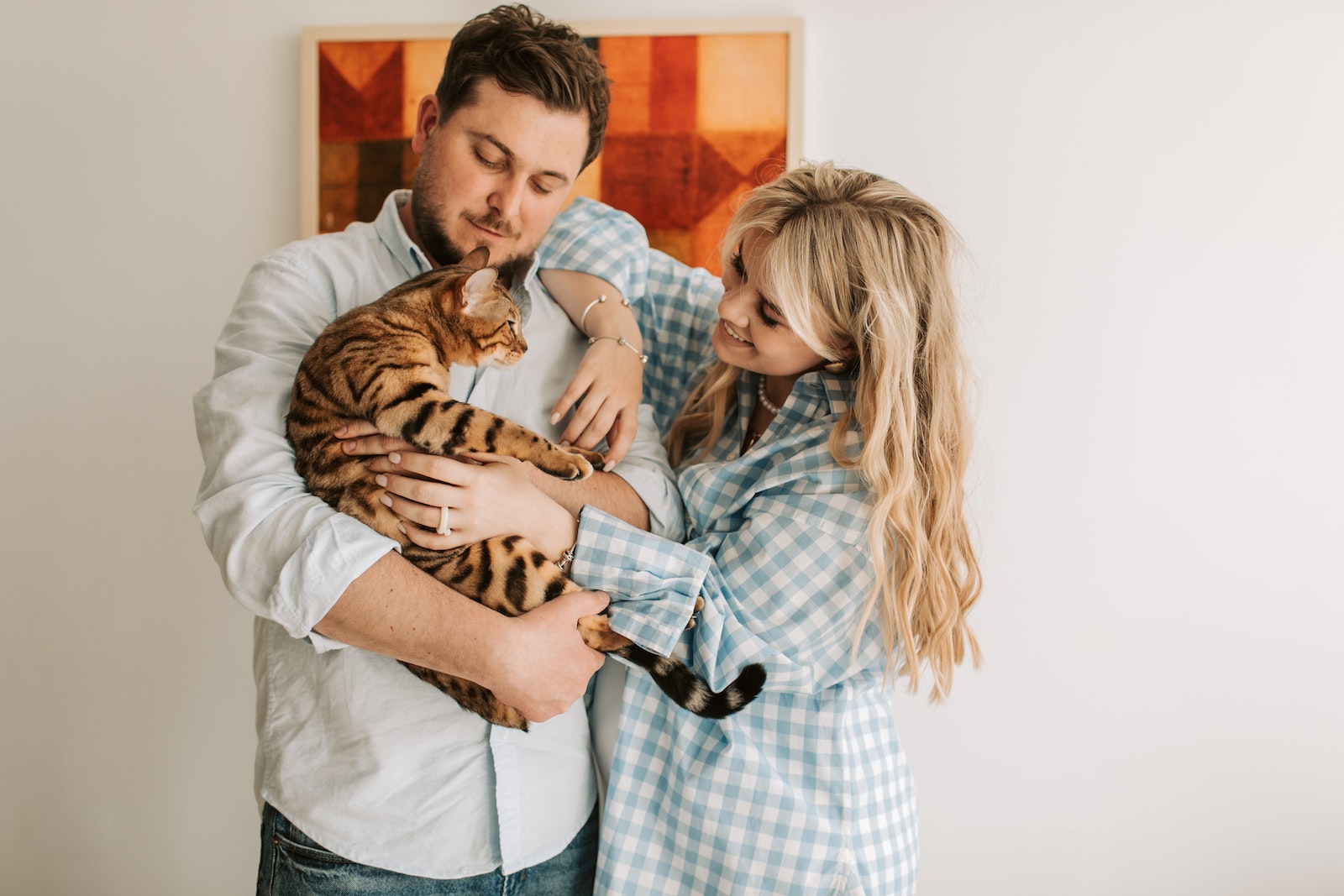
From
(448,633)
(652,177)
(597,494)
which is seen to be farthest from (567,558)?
(652,177)

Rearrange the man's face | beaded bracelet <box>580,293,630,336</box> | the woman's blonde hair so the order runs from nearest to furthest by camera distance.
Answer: the woman's blonde hair < the man's face < beaded bracelet <box>580,293,630,336</box>

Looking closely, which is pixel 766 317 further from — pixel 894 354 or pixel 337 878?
pixel 337 878

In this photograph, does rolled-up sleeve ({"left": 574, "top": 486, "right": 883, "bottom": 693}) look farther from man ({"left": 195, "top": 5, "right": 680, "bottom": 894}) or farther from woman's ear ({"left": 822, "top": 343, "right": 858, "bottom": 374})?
woman's ear ({"left": 822, "top": 343, "right": 858, "bottom": 374})

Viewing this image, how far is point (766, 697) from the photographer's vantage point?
132 centimetres

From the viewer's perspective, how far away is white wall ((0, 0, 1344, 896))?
1770 mm

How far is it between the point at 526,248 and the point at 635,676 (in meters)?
0.79

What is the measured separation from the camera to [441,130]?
4.60 feet

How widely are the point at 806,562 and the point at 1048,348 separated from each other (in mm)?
979

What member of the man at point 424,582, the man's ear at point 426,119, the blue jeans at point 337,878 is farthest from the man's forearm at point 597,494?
the man's ear at point 426,119

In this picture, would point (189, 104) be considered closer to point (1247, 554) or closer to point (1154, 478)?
point (1154, 478)

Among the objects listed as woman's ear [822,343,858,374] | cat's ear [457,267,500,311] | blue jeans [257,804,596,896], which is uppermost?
cat's ear [457,267,500,311]

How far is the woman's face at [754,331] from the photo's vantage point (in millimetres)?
1335

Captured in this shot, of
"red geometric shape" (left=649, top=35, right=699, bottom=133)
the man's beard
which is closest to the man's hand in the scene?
the man's beard

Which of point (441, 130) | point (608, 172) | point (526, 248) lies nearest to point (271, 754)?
point (526, 248)
